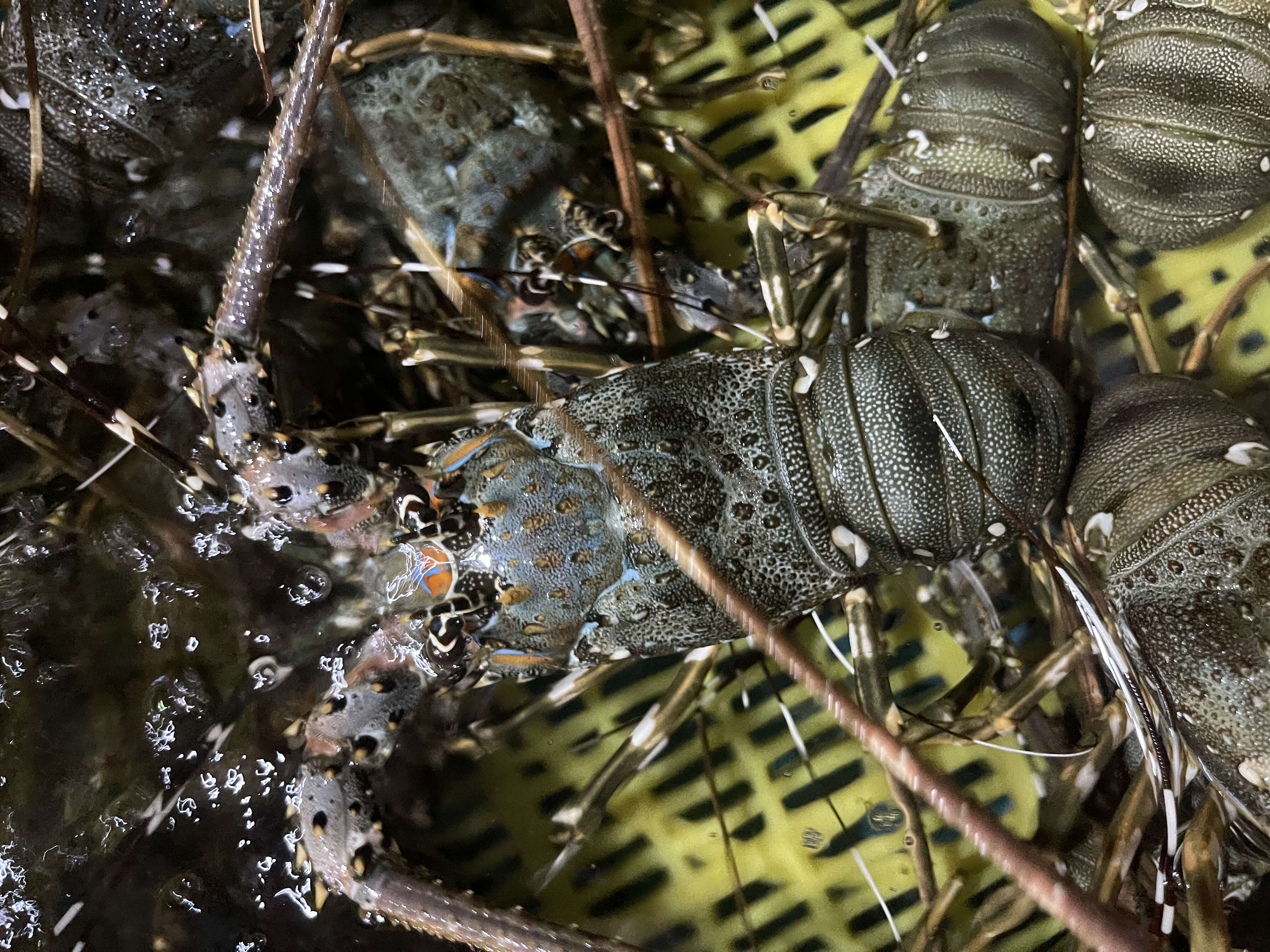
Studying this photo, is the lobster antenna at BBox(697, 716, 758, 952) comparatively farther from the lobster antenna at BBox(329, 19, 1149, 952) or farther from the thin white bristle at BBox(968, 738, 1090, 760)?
the thin white bristle at BBox(968, 738, 1090, 760)

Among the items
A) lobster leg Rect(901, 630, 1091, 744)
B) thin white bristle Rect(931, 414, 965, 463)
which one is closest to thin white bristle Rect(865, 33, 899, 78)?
thin white bristle Rect(931, 414, 965, 463)

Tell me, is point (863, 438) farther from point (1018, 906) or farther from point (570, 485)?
point (1018, 906)

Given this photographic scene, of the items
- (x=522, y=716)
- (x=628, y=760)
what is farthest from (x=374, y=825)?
(x=628, y=760)

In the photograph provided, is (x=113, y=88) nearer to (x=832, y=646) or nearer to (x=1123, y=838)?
(x=832, y=646)

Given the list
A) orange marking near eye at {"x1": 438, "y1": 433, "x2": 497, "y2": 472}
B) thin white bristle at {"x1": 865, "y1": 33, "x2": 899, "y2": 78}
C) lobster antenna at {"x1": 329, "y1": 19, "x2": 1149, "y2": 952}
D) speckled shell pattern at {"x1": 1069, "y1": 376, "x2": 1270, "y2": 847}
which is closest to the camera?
lobster antenna at {"x1": 329, "y1": 19, "x2": 1149, "y2": 952}

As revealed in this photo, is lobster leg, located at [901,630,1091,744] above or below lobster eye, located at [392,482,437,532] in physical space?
below

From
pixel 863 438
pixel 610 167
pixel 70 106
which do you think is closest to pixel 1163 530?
pixel 863 438

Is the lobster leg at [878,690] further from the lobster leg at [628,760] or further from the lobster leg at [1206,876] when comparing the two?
the lobster leg at [1206,876]
